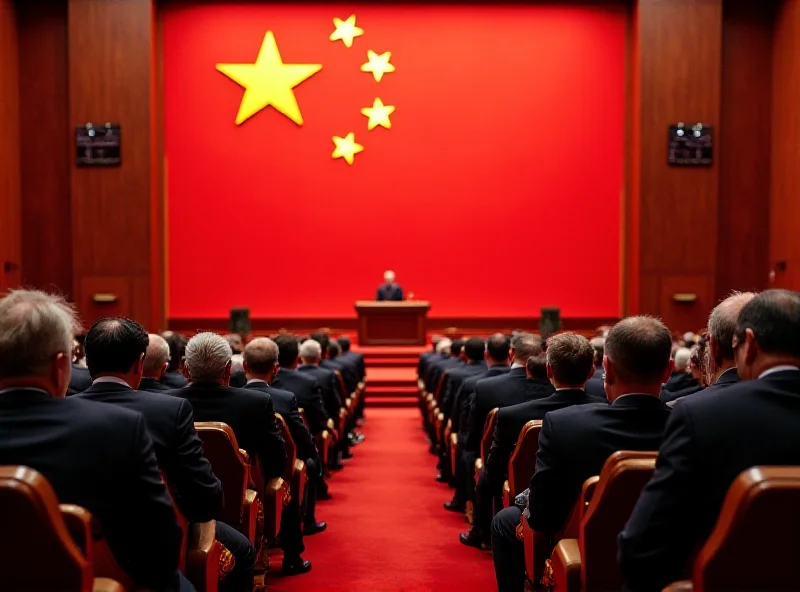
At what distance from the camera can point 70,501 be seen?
5.43 ft

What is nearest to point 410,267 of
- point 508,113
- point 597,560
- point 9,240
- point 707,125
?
point 508,113

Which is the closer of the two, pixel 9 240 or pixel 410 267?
pixel 9 240

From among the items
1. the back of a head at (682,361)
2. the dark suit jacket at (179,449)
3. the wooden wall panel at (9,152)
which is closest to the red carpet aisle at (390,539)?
the back of a head at (682,361)

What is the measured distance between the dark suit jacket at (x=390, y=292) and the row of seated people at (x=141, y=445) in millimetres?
9077

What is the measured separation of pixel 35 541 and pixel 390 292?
1113 cm

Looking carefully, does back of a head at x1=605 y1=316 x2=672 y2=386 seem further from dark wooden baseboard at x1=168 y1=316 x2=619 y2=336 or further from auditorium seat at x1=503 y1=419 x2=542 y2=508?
dark wooden baseboard at x1=168 y1=316 x2=619 y2=336

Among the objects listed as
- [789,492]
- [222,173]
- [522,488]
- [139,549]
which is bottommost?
[522,488]

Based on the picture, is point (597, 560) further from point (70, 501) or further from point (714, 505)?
point (70, 501)

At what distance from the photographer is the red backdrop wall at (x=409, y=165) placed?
1365 cm

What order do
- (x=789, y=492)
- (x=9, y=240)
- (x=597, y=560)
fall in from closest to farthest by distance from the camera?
(x=789, y=492) → (x=597, y=560) → (x=9, y=240)

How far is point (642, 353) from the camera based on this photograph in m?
2.11

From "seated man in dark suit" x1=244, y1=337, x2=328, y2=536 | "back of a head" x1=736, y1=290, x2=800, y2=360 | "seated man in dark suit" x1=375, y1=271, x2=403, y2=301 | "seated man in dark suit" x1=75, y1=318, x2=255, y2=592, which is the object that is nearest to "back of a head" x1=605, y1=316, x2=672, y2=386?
"back of a head" x1=736, y1=290, x2=800, y2=360

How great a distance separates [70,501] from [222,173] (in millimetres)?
12417

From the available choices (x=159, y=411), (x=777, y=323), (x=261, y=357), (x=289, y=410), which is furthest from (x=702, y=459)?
(x=261, y=357)
